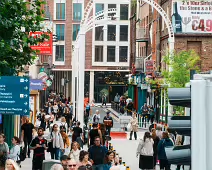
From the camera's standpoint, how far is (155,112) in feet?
185

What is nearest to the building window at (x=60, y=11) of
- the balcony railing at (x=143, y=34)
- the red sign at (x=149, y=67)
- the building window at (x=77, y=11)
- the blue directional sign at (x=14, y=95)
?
the building window at (x=77, y=11)

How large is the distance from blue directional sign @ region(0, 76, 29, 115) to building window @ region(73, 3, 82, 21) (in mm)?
85006

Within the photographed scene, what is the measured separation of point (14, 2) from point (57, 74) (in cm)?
8410

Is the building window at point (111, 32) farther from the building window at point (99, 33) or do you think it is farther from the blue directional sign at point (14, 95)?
the blue directional sign at point (14, 95)

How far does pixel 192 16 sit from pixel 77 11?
55.1 m

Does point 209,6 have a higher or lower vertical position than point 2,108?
higher

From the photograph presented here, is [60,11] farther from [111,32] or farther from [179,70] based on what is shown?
[179,70]

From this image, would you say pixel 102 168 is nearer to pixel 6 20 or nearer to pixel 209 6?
pixel 6 20

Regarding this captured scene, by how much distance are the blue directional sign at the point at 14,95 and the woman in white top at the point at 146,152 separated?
15.1 ft

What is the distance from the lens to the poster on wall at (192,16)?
48656mm

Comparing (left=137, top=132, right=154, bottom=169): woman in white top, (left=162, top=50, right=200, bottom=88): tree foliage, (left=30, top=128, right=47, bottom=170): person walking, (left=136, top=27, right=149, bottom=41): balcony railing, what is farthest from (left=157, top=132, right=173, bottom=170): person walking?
(left=136, top=27, right=149, bottom=41): balcony railing

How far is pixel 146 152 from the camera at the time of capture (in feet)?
70.5

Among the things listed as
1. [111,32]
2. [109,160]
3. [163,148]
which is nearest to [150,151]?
[163,148]

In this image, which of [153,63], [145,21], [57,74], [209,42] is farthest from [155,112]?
[57,74]
